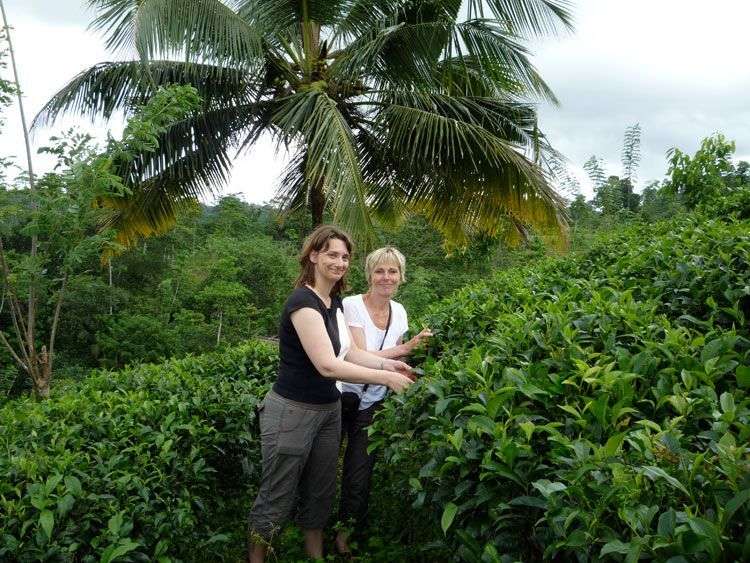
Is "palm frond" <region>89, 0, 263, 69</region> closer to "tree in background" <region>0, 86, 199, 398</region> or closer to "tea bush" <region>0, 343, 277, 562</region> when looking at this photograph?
"tree in background" <region>0, 86, 199, 398</region>

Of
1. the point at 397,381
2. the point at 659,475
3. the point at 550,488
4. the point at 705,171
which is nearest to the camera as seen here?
the point at 659,475

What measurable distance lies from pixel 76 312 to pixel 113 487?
16346 mm

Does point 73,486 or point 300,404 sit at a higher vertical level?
point 300,404

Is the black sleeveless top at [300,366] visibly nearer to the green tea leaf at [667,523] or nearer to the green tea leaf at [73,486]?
the green tea leaf at [73,486]

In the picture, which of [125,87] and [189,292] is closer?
[125,87]

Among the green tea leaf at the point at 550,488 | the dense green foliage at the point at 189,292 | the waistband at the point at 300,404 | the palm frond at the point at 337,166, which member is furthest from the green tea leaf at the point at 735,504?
the dense green foliage at the point at 189,292

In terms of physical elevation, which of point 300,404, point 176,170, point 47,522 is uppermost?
point 176,170

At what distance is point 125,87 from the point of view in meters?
8.54

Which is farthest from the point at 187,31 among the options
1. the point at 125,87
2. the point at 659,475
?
the point at 659,475

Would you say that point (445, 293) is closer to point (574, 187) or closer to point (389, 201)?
point (389, 201)

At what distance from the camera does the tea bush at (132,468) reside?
2.47m

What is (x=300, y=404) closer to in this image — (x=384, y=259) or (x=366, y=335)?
(x=366, y=335)

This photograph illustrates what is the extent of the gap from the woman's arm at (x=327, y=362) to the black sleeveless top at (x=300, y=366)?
0.09 m

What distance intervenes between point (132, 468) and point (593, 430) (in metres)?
2.12
